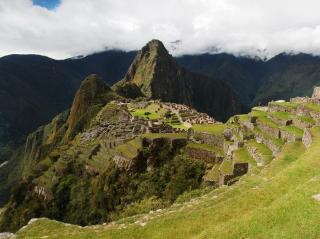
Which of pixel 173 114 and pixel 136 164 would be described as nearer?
pixel 136 164

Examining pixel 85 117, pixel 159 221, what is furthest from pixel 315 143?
pixel 85 117

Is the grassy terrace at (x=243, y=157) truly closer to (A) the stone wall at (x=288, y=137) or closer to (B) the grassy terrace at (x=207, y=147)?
(A) the stone wall at (x=288, y=137)

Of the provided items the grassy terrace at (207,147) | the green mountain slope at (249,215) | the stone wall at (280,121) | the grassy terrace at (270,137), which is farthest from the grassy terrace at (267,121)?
the green mountain slope at (249,215)

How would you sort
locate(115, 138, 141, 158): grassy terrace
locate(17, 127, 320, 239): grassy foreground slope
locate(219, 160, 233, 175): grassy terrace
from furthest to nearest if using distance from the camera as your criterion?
locate(115, 138, 141, 158): grassy terrace
locate(219, 160, 233, 175): grassy terrace
locate(17, 127, 320, 239): grassy foreground slope

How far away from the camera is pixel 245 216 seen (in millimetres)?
18781

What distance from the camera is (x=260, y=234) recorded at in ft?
53.2

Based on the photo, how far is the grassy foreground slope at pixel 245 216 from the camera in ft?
54.9

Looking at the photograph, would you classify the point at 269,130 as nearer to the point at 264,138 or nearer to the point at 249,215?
the point at 264,138

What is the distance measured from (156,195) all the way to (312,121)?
24085 millimetres

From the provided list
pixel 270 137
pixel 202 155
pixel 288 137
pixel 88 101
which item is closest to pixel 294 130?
pixel 288 137

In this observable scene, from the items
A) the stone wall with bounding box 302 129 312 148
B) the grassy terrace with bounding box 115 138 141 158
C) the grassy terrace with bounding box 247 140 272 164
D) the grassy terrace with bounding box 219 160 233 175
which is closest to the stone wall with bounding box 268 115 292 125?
the grassy terrace with bounding box 247 140 272 164

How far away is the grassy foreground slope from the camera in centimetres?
1673

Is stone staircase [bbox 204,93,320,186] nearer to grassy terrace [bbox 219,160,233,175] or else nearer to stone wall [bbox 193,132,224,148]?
grassy terrace [bbox 219,160,233,175]

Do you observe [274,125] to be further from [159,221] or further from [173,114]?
[173,114]
